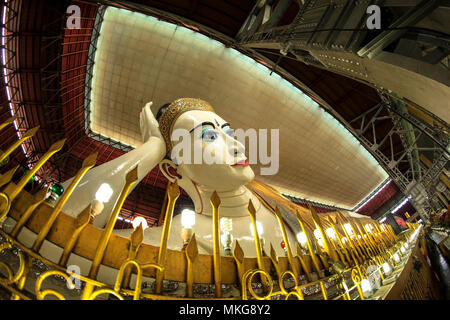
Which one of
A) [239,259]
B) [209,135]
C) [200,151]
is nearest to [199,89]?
[209,135]

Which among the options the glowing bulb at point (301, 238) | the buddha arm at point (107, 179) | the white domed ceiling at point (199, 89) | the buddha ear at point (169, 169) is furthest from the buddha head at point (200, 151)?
the white domed ceiling at point (199, 89)

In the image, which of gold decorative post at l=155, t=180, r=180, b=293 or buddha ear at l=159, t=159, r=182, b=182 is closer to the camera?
gold decorative post at l=155, t=180, r=180, b=293

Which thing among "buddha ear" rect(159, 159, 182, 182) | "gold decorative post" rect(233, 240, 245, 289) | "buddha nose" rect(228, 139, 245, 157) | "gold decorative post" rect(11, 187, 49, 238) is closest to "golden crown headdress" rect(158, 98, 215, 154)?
"buddha ear" rect(159, 159, 182, 182)

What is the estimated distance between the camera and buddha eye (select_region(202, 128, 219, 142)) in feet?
7.66

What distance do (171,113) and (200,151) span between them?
756mm

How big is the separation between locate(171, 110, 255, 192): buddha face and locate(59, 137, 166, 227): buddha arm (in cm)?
40

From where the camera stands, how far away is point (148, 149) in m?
2.15

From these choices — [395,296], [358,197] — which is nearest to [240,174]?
[395,296]

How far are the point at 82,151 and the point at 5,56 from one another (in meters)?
4.28

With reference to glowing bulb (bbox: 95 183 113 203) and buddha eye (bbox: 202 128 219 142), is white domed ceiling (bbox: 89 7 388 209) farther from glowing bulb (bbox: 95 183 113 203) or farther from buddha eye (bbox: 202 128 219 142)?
glowing bulb (bbox: 95 183 113 203)

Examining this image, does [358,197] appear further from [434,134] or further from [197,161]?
[197,161]

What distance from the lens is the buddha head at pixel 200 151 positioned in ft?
7.42

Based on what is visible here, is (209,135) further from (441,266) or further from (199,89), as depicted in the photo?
(199,89)
